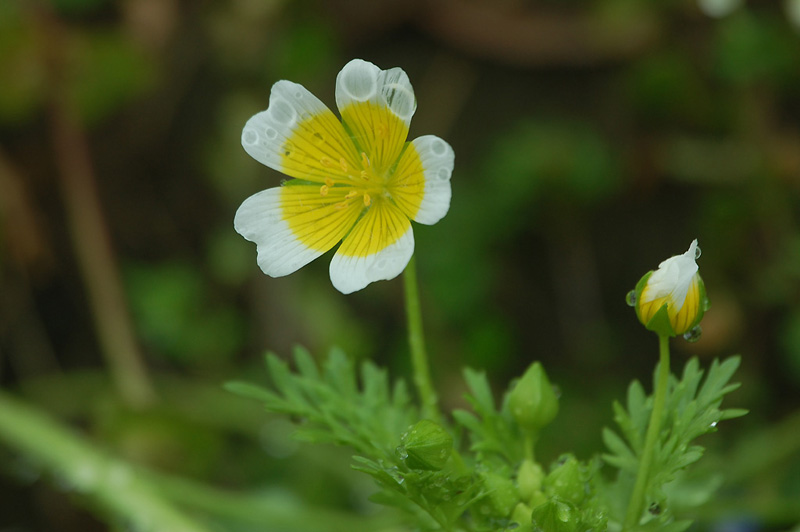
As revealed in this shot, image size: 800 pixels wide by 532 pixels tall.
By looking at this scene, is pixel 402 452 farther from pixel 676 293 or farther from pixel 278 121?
pixel 278 121

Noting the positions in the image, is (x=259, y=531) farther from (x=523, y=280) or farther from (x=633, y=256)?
(x=633, y=256)

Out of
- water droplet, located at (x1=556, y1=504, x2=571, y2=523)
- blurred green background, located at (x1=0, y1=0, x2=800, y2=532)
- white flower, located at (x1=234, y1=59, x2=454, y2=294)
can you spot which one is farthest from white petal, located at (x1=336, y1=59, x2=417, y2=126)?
blurred green background, located at (x1=0, y1=0, x2=800, y2=532)

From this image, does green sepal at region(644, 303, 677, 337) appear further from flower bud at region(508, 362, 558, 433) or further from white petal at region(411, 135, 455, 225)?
white petal at region(411, 135, 455, 225)

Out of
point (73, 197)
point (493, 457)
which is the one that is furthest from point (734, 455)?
point (73, 197)

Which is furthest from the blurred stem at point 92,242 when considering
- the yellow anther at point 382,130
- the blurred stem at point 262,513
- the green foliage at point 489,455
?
the yellow anther at point 382,130

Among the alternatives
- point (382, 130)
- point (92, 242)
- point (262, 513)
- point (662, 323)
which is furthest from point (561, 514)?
point (92, 242)
